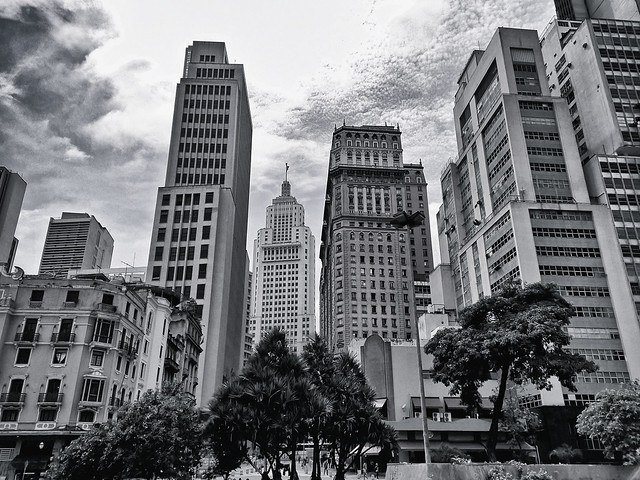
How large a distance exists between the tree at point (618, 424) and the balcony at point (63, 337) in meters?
42.0

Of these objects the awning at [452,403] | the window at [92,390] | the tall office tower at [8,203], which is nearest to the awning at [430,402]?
the awning at [452,403]

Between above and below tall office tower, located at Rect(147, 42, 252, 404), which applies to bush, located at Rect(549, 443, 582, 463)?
below

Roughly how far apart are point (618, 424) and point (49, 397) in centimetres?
4362

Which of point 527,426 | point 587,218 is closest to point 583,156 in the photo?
point 587,218

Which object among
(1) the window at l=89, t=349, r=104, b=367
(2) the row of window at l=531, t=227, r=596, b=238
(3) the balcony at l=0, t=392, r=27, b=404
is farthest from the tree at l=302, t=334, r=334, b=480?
(2) the row of window at l=531, t=227, r=596, b=238

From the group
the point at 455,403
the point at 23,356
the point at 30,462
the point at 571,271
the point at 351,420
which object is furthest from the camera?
the point at 571,271

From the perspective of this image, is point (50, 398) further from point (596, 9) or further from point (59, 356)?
point (596, 9)

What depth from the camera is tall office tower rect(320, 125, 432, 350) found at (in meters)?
132

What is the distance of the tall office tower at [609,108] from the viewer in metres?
78.4

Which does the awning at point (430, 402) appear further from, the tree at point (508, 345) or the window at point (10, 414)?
the window at point (10, 414)

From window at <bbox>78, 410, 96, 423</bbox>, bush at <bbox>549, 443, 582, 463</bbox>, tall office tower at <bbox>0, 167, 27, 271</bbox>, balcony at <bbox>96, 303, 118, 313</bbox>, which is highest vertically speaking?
tall office tower at <bbox>0, 167, 27, 271</bbox>

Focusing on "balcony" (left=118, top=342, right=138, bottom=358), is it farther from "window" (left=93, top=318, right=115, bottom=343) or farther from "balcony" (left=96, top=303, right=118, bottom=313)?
"balcony" (left=96, top=303, right=118, bottom=313)

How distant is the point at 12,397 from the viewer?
42219mm

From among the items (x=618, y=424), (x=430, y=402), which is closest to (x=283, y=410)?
(x=618, y=424)
